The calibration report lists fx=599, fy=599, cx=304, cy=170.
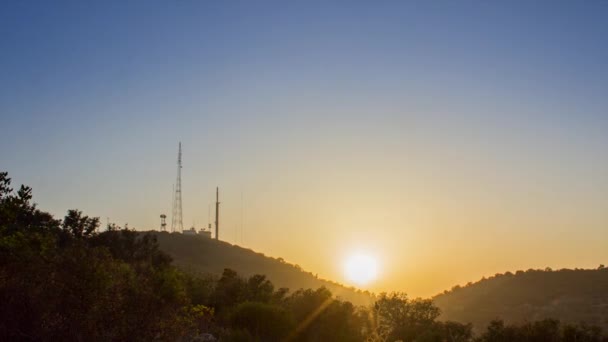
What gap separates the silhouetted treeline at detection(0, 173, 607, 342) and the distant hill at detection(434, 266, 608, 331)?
1631 inches

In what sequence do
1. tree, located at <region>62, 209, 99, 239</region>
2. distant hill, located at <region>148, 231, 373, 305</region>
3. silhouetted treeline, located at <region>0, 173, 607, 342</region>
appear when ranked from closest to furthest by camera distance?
1. silhouetted treeline, located at <region>0, 173, 607, 342</region>
2. tree, located at <region>62, 209, 99, 239</region>
3. distant hill, located at <region>148, 231, 373, 305</region>

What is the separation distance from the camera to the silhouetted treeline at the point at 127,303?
11664 millimetres

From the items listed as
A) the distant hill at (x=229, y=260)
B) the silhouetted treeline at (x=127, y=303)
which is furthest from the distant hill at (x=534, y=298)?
the silhouetted treeline at (x=127, y=303)

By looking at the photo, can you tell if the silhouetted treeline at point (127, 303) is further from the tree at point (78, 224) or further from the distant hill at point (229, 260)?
the distant hill at point (229, 260)

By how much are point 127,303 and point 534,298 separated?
98887 millimetres

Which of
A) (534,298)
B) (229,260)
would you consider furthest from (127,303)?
(229,260)

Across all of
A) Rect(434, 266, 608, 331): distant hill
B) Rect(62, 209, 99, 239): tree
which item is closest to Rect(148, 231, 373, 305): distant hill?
Rect(434, 266, 608, 331): distant hill

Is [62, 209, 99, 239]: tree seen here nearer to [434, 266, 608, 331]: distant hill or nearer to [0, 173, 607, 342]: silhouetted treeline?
[0, 173, 607, 342]: silhouetted treeline

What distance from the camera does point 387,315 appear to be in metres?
59.9

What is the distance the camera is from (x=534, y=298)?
100000 mm

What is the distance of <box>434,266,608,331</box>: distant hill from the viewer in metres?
85.9

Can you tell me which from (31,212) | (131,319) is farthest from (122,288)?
(31,212)

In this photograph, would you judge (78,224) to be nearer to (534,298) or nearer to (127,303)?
(127,303)

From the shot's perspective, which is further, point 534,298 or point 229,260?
point 229,260
